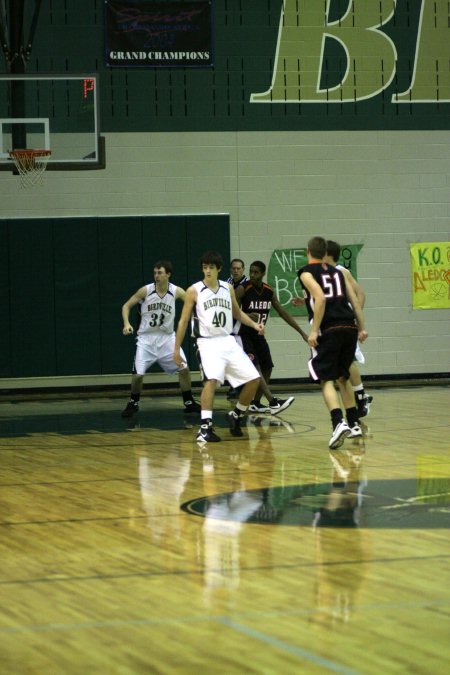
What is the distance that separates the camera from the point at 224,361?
11.6 metres

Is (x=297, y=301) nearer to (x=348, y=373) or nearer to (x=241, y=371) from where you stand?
(x=241, y=371)

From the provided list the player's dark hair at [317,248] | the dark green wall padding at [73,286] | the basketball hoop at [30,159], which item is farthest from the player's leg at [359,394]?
the dark green wall padding at [73,286]

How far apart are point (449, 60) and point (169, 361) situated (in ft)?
27.1

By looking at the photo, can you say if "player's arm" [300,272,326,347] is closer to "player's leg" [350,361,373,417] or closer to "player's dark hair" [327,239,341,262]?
"player's dark hair" [327,239,341,262]

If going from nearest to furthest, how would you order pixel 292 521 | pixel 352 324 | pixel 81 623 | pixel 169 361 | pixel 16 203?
pixel 81 623 → pixel 292 521 → pixel 352 324 → pixel 169 361 → pixel 16 203

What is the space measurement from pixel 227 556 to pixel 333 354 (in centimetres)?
493

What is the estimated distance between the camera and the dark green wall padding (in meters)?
18.6

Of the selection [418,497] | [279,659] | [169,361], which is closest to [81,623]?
[279,659]

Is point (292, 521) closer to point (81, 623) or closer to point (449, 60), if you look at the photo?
point (81, 623)

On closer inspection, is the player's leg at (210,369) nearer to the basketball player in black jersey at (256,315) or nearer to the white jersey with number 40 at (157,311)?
the basketball player in black jersey at (256,315)

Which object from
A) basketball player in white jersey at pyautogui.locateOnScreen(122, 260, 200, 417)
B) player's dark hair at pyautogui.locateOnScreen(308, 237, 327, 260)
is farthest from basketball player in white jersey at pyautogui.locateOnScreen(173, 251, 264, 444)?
basketball player in white jersey at pyautogui.locateOnScreen(122, 260, 200, 417)

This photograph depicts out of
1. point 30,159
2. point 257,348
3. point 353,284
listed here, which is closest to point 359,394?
point 353,284

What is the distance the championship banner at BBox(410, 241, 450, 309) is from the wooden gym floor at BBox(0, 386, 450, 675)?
8144mm

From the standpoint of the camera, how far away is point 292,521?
7.16m
